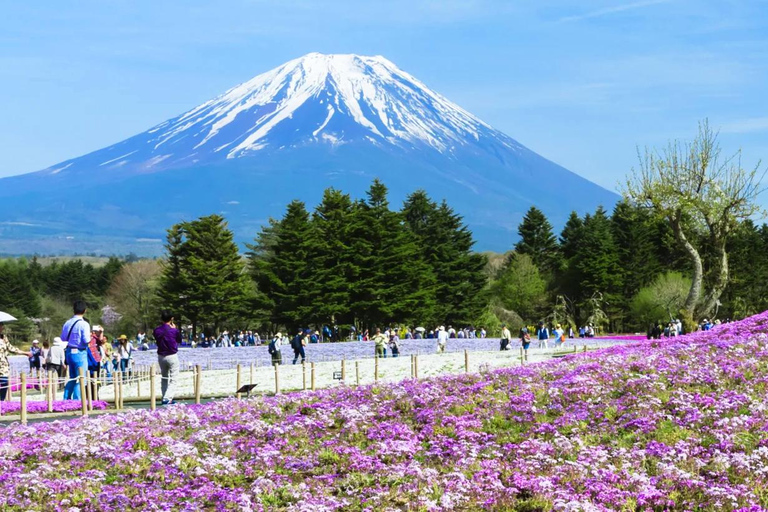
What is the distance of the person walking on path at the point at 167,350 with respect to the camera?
2231 cm

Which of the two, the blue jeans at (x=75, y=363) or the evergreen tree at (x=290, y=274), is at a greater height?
the evergreen tree at (x=290, y=274)

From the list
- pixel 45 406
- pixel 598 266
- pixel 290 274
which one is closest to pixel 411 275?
pixel 290 274

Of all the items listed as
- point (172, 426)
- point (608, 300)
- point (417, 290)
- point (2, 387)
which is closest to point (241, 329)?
point (417, 290)

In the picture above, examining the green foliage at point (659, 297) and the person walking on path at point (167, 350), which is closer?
the person walking on path at point (167, 350)

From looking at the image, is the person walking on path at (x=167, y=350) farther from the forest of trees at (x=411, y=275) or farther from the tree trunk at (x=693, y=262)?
the forest of trees at (x=411, y=275)

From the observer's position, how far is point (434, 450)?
15.1m

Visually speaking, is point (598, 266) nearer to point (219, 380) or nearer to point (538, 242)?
point (538, 242)

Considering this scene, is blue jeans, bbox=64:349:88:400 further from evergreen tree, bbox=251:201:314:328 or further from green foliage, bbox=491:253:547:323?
green foliage, bbox=491:253:547:323

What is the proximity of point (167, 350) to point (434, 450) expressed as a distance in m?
9.37

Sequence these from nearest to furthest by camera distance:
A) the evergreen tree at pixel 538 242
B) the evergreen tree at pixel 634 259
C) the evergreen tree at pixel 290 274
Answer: the evergreen tree at pixel 290 274, the evergreen tree at pixel 634 259, the evergreen tree at pixel 538 242

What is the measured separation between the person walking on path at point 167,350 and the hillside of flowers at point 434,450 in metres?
2.92

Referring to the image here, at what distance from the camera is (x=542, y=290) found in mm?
105625

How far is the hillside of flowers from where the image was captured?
1272 centimetres

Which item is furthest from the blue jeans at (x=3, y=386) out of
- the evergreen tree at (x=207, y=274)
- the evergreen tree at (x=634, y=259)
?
the evergreen tree at (x=634, y=259)
